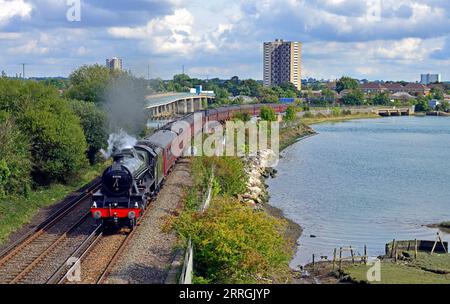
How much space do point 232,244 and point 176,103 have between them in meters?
105

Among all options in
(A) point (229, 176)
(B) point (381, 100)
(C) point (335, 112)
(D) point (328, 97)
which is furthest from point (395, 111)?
(A) point (229, 176)

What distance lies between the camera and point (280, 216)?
40.2 m

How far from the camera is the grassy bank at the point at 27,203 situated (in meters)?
26.1

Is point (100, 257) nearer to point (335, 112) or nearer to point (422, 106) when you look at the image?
point (335, 112)

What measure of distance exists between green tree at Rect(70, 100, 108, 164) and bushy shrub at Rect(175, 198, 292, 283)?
22.0 meters

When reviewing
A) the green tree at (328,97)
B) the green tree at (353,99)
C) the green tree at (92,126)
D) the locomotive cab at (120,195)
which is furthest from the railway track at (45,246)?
the green tree at (353,99)

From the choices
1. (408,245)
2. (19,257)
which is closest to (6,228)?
(19,257)

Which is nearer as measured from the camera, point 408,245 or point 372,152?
point 408,245

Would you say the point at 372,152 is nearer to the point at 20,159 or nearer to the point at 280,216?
the point at 280,216

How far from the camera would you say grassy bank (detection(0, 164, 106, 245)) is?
26062 mm

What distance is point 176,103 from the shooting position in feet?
407

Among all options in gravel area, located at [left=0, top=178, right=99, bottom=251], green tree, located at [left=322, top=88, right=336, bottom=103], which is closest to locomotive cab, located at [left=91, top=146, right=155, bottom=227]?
gravel area, located at [left=0, top=178, right=99, bottom=251]

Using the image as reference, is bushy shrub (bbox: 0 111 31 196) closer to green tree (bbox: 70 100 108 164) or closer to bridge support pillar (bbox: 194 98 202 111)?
green tree (bbox: 70 100 108 164)
